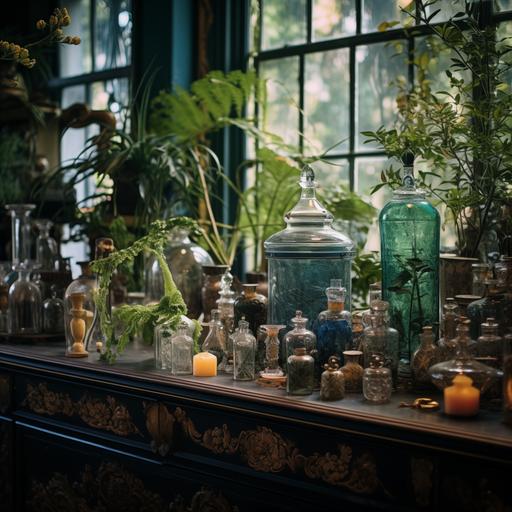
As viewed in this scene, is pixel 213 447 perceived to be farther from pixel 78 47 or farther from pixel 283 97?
pixel 78 47

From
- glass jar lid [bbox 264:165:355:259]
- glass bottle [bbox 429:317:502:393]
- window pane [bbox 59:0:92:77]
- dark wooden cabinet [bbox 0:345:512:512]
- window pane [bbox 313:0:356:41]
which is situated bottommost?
dark wooden cabinet [bbox 0:345:512:512]

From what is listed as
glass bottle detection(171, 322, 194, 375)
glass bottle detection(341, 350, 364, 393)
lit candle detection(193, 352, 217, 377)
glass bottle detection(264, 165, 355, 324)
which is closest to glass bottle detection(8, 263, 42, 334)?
glass bottle detection(171, 322, 194, 375)

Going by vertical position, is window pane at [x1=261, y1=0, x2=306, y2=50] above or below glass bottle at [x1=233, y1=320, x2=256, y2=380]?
above

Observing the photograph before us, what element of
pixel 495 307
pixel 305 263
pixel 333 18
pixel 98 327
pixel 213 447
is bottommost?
pixel 213 447

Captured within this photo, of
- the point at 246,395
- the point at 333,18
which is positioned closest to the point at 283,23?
the point at 333,18

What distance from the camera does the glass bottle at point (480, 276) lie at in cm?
235

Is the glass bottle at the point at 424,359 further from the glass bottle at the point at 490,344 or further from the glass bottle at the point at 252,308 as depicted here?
the glass bottle at the point at 252,308

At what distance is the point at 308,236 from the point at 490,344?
2.14 ft

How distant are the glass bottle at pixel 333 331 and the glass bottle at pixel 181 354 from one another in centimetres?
41

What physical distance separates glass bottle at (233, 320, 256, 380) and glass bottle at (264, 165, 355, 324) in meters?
0.15

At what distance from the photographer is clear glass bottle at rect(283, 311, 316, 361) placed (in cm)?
233

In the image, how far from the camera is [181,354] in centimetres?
255

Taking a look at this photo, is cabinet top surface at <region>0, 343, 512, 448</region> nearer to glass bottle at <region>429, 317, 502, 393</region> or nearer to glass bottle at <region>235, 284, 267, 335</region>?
glass bottle at <region>429, 317, 502, 393</region>

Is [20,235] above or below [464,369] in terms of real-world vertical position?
above
